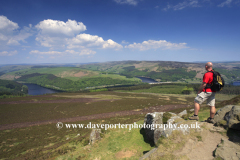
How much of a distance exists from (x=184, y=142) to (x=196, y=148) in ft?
3.02

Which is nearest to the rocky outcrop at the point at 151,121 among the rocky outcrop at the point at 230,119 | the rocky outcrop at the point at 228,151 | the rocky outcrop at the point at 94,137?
the rocky outcrop at the point at 230,119

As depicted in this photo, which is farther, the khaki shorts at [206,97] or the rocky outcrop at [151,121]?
the rocky outcrop at [151,121]

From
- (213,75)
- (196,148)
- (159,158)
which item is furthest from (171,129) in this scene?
(213,75)

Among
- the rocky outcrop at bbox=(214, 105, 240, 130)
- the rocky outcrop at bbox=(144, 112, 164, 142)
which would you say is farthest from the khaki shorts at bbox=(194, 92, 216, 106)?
the rocky outcrop at bbox=(144, 112, 164, 142)

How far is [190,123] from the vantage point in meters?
11.9

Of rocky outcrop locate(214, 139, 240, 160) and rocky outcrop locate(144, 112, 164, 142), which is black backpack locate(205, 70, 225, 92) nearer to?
rocky outcrop locate(214, 139, 240, 160)

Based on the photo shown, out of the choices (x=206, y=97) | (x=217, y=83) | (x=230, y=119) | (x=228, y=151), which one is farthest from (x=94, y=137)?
(x=217, y=83)

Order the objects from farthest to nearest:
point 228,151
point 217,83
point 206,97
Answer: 1. point 206,97
2. point 217,83
3. point 228,151

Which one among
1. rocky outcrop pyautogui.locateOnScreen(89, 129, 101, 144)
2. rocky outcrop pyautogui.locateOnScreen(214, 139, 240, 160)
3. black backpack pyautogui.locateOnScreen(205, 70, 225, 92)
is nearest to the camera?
rocky outcrop pyautogui.locateOnScreen(214, 139, 240, 160)

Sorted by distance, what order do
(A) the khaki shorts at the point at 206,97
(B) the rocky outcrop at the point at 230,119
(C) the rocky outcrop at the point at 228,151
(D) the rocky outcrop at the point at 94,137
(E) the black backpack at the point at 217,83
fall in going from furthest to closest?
(D) the rocky outcrop at the point at 94,137 → (B) the rocky outcrop at the point at 230,119 → (A) the khaki shorts at the point at 206,97 → (E) the black backpack at the point at 217,83 → (C) the rocky outcrop at the point at 228,151

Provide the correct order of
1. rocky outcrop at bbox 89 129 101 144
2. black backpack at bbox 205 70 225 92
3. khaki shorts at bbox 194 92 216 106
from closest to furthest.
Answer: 1. black backpack at bbox 205 70 225 92
2. khaki shorts at bbox 194 92 216 106
3. rocky outcrop at bbox 89 129 101 144

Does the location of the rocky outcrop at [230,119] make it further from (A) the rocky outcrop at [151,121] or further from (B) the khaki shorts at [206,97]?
(A) the rocky outcrop at [151,121]

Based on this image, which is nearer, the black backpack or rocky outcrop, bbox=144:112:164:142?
the black backpack

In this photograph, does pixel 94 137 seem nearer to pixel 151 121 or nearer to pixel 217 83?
pixel 151 121
